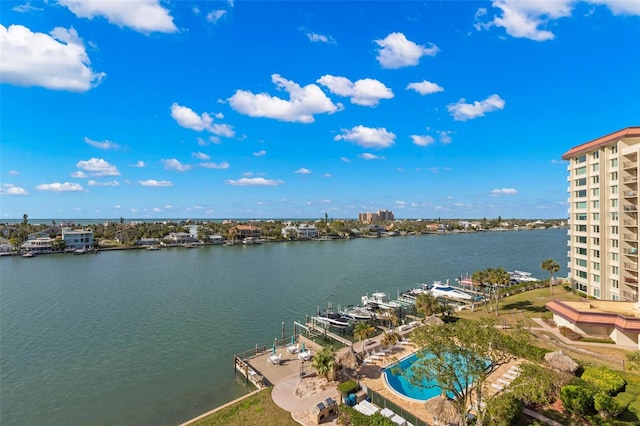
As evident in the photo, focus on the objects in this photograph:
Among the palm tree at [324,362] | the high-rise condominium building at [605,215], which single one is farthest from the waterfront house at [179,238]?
the high-rise condominium building at [605,215]

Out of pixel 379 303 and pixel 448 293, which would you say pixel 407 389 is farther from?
pixel 448 293

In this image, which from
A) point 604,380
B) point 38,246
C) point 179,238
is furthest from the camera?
point 179,238

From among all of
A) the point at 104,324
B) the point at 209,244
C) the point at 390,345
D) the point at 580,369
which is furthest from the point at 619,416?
the point at 209,244

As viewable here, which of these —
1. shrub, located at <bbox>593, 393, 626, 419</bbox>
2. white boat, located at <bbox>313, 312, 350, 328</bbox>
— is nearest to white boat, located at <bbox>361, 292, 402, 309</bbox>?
white boat, located at <bbox>313, 312, 350, 328</bbox>

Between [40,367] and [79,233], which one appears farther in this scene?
[79,233]

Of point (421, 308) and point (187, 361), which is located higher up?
point (421, 308)

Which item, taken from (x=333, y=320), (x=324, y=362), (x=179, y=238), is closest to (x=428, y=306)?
(x=333, y=320)

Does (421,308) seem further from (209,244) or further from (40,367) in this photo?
(209,244)
